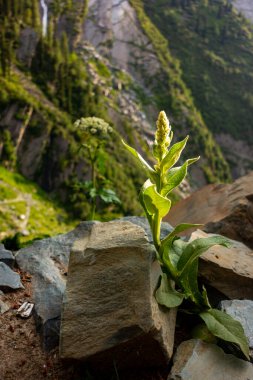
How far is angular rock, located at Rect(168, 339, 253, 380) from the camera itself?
530cm

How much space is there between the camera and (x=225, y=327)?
226 inches

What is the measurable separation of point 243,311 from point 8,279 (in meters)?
4.43

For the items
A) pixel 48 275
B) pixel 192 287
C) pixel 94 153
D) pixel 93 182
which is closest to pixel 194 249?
pixel 192 287

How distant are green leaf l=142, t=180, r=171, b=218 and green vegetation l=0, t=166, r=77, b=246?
318 ft

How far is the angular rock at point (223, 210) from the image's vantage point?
10.2m

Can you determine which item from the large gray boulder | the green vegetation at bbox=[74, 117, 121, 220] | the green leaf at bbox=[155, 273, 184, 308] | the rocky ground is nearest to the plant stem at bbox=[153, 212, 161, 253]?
the rocky ground

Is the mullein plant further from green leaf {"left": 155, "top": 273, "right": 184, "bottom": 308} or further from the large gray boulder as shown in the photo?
the large gray boulder

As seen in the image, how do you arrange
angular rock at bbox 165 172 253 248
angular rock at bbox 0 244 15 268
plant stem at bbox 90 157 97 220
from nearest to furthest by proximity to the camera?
1. angular rock at bbox 0 244 15 268
2. angular rock at bbox 165 172 253 248
3. plant stem at bbox 90 157 97 220

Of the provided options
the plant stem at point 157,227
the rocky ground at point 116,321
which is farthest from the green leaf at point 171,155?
the rocky ground at point 116,321

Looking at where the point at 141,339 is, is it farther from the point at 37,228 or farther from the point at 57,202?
the point at 57,202

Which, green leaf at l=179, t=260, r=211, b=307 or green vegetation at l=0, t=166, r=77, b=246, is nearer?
green leaf at l=179, t=260, r=211, b=307

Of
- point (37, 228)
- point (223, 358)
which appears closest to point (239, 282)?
point (223, 358)

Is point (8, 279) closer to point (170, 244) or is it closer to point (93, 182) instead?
point (170, 244)

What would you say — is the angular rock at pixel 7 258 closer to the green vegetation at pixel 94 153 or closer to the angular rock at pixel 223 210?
the green vegetation at pixel 94 153
